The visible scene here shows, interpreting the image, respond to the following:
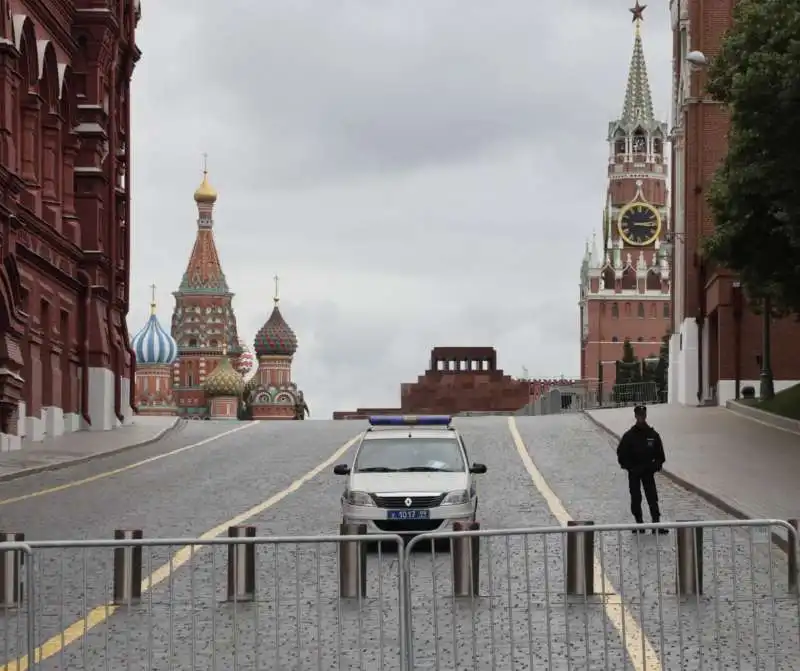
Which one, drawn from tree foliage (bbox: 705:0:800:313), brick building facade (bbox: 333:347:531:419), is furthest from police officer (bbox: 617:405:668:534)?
brick building facade (bbox: 333:347:531:419)

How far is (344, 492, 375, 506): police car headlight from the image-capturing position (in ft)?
70.4

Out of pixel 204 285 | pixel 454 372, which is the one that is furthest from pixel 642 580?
pixel 204 285

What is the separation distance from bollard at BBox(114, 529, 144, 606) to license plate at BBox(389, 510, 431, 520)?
664cm

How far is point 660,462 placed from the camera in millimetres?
22938

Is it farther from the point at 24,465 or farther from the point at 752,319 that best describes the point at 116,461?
the point at 752,319

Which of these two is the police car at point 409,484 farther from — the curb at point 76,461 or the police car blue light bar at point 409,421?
the curb at point 76,461

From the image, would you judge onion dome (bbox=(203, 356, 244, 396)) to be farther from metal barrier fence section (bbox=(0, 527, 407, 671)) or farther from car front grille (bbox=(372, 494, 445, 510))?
metal barrier fence section (bbox=(0, 527, 407, 671))

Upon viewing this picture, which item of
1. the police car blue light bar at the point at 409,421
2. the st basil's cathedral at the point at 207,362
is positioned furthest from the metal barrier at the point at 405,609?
the st basil's cathedral at the point at 207,362

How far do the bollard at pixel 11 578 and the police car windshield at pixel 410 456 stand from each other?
10.3 meters

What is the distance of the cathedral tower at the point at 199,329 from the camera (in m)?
196

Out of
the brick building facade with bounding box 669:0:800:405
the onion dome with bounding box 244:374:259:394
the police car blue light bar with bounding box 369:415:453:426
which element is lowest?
the onion dome with bounding box 244:374:259:394

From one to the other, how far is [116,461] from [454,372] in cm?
6755

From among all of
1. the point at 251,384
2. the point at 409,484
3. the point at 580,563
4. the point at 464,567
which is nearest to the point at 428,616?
the point at 464,567

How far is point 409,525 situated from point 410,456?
168 centimetres
